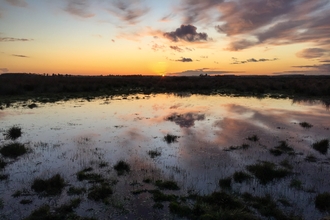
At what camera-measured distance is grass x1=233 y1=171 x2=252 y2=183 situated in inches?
→ 353

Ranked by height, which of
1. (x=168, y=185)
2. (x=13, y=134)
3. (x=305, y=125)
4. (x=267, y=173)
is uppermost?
(x=13, y=134)

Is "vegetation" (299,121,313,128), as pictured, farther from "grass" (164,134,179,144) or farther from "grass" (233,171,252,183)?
"grass" (233,171,252,183)

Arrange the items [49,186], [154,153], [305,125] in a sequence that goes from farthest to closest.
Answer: [305,125] → [154,153] → [49,186]

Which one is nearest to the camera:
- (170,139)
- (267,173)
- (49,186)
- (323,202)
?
(323,202)

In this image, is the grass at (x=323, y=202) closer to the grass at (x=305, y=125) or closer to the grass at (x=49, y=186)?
the grass at (x=49, y=186)

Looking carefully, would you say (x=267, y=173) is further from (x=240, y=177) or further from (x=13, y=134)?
(x=13, y=134)

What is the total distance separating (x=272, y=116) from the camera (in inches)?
875

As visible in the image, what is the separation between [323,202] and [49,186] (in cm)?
867

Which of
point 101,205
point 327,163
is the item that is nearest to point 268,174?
point 327,163

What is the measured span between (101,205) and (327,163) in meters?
9.63

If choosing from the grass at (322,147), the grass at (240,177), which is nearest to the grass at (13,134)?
the grass at (240,177)

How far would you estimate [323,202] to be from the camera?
7254 mm

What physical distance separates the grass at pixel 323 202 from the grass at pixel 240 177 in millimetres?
2293

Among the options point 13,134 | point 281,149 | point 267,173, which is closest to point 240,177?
point 267,173
